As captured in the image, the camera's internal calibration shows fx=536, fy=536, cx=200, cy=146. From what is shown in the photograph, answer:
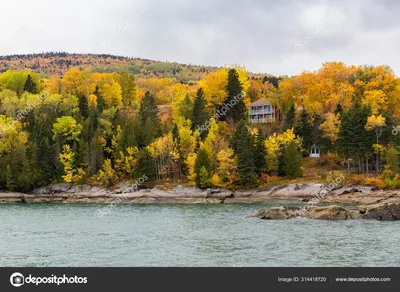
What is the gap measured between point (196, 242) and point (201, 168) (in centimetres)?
4783

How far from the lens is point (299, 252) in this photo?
109 ft

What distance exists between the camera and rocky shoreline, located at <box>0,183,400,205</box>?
73.2 m

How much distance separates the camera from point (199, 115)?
335 ft

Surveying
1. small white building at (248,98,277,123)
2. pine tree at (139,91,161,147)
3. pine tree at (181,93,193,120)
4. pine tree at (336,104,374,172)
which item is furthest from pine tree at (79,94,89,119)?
pine tree at (336,104,374,172)

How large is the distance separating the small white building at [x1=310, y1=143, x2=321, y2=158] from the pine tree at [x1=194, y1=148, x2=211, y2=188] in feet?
66.0

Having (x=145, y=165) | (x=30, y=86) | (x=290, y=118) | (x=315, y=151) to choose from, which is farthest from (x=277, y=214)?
(x=30, y=86)

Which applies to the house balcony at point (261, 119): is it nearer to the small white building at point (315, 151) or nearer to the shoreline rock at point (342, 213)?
the small white building at point (315, 151)

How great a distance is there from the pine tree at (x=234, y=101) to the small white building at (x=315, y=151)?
1785 cm

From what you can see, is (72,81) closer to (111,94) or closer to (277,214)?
(111,94)

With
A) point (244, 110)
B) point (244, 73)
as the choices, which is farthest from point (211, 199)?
point (244, 73)

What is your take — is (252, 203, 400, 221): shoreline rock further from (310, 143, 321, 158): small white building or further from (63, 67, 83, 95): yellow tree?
→ (63, 67, 83, 95): yellow tree

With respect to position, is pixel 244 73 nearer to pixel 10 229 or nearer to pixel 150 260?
pixel 10 229

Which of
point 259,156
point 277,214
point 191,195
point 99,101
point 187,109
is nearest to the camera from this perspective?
point 277,214

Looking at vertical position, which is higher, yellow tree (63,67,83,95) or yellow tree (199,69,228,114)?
yellow tree (63,67,83,95)
